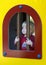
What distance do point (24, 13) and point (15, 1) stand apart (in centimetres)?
12

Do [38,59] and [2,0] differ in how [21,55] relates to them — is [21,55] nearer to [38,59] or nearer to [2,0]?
[38,59]

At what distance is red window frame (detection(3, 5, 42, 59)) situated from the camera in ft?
6.17

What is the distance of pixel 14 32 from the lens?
1963mm

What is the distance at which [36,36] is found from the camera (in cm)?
189

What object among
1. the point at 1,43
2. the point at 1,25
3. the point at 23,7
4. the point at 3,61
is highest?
the point at 23,7

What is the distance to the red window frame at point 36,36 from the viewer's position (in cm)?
188

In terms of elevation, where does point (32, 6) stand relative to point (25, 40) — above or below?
above

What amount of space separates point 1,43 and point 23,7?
1.15ft

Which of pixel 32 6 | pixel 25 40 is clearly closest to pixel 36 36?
pixel 25 40

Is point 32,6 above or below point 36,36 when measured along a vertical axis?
above

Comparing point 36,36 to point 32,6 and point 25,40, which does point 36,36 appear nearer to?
point 25,40

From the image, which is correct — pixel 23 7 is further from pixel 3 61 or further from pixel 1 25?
pixel 3 61

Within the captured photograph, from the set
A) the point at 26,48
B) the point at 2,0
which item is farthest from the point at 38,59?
the point at 2,0

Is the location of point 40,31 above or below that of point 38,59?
above
